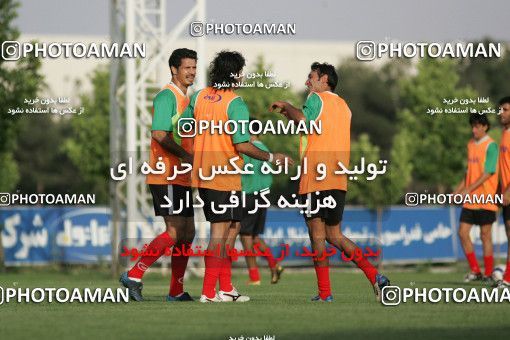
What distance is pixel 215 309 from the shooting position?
10.4 m

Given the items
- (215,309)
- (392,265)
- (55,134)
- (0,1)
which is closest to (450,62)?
(392,265)

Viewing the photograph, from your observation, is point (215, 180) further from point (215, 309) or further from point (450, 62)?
point (450, 62)

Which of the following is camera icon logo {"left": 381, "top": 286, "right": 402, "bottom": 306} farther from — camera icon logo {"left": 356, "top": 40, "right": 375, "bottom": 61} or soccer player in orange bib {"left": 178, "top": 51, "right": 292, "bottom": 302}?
camera icon logo {"left": 356, "top": 40, "right": 375, "bottom": 61}

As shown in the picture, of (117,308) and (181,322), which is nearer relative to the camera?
(181,322)

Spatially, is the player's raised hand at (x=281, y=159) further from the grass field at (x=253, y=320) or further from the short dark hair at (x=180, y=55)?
the short dark hair at (x=180, y=55)

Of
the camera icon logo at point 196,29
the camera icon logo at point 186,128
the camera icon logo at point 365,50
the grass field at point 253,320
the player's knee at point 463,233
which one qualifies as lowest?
the grass field at point 253,320

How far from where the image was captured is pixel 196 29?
20250mm

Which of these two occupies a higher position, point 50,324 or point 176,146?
point 176,146

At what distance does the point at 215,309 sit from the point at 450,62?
98.5ft

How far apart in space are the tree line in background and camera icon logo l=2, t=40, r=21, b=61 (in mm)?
274

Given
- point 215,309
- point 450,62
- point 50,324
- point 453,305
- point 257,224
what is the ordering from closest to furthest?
1. point 50,324
2. point 215,309
3. point 453,305
4. point 257,224
5. point 450,62

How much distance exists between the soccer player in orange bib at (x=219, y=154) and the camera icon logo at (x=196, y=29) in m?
8.06

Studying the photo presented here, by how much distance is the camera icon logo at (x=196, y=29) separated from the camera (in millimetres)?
19666

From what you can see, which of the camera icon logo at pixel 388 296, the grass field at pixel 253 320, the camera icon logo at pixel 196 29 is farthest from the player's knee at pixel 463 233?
the camera icon logo at pixel 388 296
